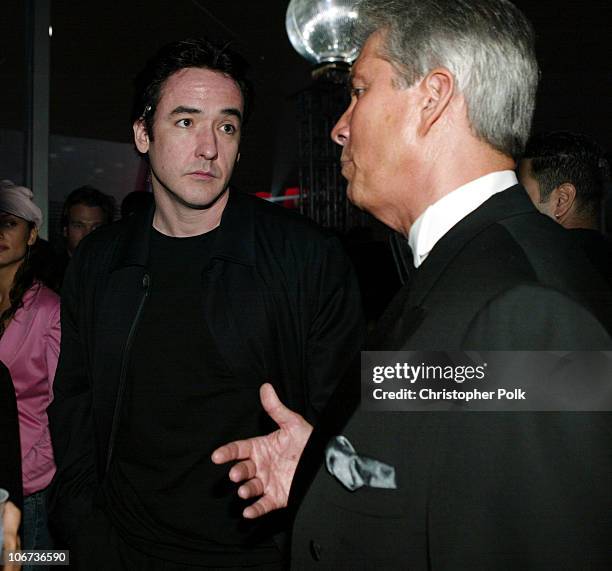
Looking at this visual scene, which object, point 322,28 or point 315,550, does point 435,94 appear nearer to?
point 315,550

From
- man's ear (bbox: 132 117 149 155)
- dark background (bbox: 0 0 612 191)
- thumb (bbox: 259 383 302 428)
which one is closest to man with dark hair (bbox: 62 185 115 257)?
man's ear (bbox: 132 117 149 155)

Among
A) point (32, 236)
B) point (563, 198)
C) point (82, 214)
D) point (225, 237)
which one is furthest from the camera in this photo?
point (82, 214)

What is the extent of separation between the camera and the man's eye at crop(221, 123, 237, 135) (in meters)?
1.99

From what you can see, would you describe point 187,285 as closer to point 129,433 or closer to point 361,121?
point 129,433

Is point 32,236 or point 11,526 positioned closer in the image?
point 11,526

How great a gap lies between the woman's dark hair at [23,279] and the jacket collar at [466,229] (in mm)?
1785

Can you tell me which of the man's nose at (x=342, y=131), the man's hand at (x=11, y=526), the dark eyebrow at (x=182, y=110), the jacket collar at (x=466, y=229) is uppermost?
the dark eyebrow at (x=182, y=110)

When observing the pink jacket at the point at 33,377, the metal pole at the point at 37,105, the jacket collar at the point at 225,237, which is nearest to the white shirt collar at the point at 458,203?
the jacket collar at the point at 225,237

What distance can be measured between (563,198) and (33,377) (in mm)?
1952

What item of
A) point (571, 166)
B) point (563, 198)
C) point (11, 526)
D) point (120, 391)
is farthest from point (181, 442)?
point (571, 166)

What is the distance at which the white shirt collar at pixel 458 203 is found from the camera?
1021 millimetres

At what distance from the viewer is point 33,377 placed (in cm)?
227

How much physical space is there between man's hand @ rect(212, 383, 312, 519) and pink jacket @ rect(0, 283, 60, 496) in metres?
1.17

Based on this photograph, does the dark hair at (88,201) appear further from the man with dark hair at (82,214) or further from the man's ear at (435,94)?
the man's ear at (435,94)
